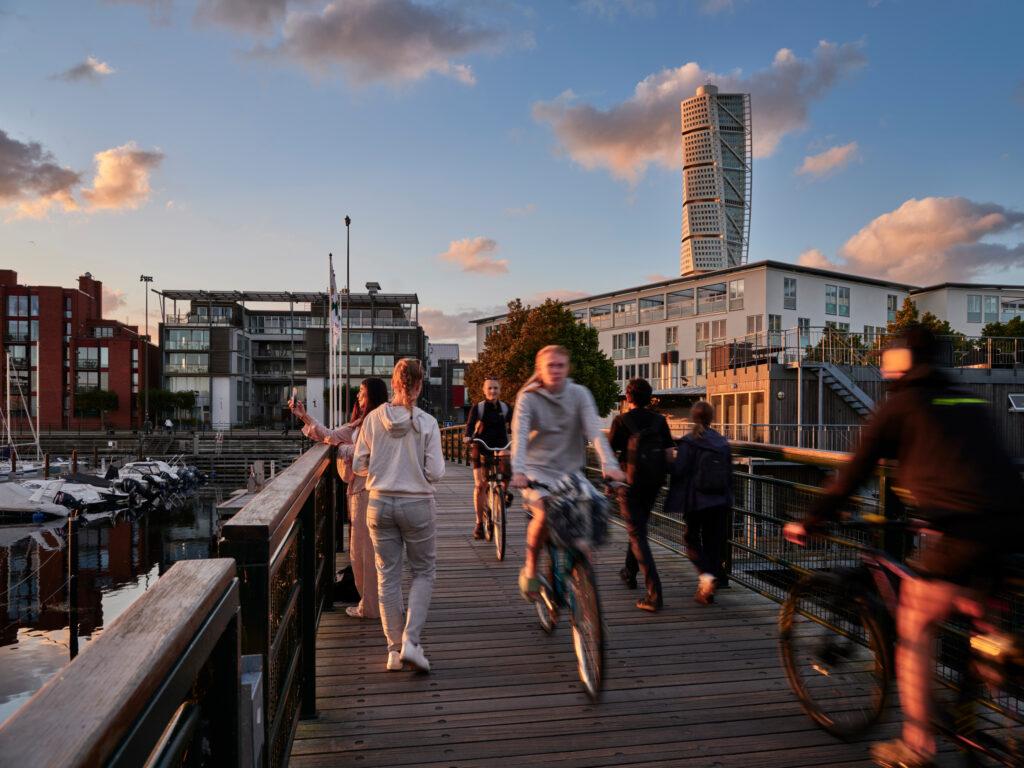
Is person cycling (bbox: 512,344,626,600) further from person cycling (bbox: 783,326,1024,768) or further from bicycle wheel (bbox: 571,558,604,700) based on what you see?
person cycling (bbox: 783,326,1024,768)

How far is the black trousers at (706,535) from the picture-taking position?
20.7 ft

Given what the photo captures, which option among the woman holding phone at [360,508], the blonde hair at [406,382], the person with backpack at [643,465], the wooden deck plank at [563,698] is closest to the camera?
the wooden deck plank at [563,698]

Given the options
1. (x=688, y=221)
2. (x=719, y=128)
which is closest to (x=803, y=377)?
(x=688, y=221)

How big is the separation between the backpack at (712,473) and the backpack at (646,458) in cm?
29

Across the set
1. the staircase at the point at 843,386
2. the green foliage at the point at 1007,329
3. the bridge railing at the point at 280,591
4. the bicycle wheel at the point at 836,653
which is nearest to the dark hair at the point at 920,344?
the bicycle wheel at the point at 836,653

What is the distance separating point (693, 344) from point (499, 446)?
54.4 meters

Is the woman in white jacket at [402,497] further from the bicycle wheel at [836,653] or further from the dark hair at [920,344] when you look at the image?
the dark hair at [920,344]

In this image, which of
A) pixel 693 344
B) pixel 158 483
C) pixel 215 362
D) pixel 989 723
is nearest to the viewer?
pixel 989 723

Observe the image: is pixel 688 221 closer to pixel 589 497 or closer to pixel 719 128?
pixel 719 128

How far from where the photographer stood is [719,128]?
5773 inches

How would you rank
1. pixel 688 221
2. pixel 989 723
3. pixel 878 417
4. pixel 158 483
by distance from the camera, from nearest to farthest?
pixel 878 417
pixel 989 723
pixel 158 483
pixel 688 221

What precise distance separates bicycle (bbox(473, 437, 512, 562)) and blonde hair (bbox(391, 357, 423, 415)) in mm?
3644

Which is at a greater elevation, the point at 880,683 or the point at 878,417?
the point at 878,417

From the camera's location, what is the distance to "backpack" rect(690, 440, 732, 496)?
20.3ft
